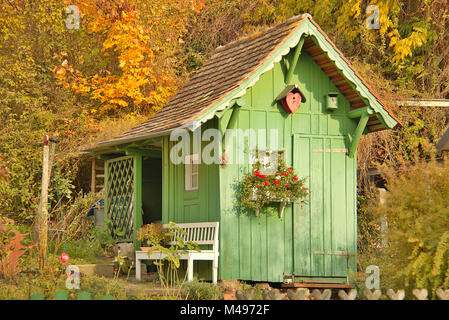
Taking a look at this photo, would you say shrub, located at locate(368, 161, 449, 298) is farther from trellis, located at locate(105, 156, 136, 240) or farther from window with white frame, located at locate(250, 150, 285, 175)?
trellis, located at locate(105, 156, 136, 240)

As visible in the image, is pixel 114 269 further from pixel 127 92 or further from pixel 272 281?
pixel 127 92

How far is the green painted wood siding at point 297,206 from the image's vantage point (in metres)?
11.1

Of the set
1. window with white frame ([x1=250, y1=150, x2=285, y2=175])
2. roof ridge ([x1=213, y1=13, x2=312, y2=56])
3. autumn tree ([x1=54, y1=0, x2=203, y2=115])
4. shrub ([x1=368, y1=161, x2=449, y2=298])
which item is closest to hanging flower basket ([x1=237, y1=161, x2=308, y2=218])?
window with white frame ([x1=250, y1=150, x2=285, y2=175])

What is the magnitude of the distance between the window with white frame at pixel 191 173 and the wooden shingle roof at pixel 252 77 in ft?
2.57

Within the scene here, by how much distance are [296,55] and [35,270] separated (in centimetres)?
558

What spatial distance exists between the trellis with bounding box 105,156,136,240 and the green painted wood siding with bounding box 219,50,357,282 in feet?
9.81

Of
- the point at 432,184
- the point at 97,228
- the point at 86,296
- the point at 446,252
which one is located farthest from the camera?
the point at 97,228

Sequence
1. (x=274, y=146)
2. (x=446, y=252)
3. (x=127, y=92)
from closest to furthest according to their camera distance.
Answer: (x=446, y=252), (x=274, y=146), (x=127, y=92)

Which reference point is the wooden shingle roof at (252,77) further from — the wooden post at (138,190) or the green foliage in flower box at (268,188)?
the green foliage in flower box at (268,188)

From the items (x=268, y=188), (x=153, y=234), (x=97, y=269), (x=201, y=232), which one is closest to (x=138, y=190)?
(x=153, y=234)

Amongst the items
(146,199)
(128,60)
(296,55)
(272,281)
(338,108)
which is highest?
(128,60)

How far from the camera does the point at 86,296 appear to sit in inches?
306

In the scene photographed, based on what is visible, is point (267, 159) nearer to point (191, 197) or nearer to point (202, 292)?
point (191, 197)

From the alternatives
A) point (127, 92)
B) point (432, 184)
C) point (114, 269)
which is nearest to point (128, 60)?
point (127, 92)
